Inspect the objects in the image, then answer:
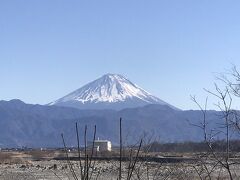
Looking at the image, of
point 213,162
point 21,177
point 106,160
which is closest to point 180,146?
point 106,160

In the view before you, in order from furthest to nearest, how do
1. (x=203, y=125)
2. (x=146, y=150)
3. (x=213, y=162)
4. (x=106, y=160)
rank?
(x=106, y=160), (x=213, y=162), (x=146, y=150), (x=203, y=125)

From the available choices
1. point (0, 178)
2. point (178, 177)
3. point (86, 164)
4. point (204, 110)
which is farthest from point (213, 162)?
point (0, 178)

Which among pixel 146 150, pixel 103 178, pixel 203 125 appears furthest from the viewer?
pixel 103 178

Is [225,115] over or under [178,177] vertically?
over

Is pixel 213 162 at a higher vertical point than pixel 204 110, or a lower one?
lower

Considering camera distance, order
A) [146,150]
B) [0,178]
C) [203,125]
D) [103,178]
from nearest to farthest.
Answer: [203,125] → [146,150] → [103,178] → [0,178]

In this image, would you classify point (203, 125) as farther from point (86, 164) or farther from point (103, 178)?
point (103, 178)

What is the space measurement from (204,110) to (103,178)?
1284 inches

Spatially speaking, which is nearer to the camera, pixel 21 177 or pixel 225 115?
pixel 225 115

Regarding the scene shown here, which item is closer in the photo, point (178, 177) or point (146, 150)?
point (146, 150)

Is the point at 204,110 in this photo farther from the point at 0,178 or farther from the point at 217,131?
the point at 0,178

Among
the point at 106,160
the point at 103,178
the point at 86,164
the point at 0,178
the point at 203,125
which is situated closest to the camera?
the point at 86,164

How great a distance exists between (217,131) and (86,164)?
1.59 metres

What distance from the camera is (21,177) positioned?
42750mm
